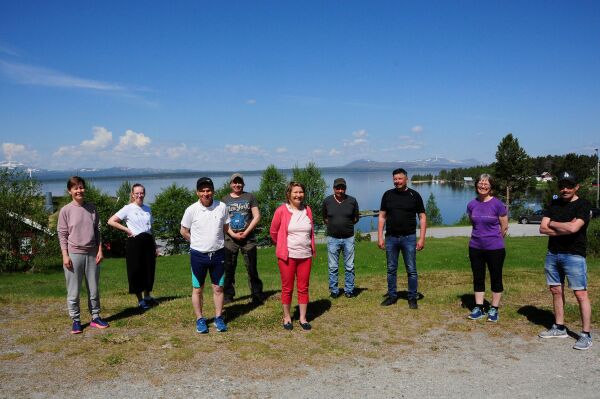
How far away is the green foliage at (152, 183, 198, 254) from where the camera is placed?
46.9 m

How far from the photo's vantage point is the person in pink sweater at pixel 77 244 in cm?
568

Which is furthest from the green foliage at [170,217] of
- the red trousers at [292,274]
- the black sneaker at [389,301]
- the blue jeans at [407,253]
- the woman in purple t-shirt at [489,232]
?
the woman in purple t-shirt at [489,232]

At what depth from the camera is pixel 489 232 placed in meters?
6.09

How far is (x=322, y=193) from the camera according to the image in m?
56.7

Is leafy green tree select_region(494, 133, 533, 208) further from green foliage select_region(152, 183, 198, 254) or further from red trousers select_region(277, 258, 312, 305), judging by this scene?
red trousers select_region(277, 258, 312, 305)

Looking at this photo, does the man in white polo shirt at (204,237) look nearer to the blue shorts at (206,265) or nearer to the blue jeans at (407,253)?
the blue shorts at (206,265)

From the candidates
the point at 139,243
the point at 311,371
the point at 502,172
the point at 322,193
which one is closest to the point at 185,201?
the point at 322,193

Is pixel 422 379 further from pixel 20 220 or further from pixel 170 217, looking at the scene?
pixel 170 217

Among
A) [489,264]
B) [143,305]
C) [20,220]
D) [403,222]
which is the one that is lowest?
[143,305]

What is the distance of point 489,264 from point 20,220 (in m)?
21.1

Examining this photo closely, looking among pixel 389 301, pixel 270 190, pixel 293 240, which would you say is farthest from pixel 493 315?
pixel 270 190

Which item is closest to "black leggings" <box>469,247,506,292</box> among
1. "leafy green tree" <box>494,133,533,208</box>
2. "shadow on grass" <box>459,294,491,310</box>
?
"shadow on grass" <box>459,294,491,310</box>

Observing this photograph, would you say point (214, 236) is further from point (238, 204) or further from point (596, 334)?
point (596, 334)

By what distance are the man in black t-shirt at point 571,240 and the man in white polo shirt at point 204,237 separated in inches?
164
